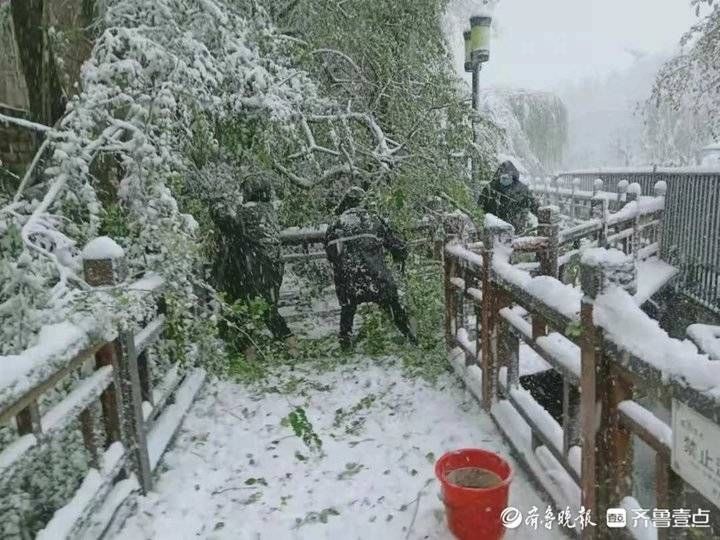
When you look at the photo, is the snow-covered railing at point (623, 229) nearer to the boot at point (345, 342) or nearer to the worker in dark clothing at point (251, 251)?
the boot at point (345, 342)

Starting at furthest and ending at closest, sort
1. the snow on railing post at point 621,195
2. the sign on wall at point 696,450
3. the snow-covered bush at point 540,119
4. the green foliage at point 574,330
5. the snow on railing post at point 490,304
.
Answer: the snow-covered bush at point 540,119 → the snow on railing post at point 621,195 → the snow on railing post at point 490,304 → the green foliage at point 574,330 → the sign on wall at point 696,450

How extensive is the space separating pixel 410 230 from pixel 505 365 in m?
2.63

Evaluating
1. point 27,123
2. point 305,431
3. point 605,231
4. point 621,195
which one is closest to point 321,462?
point 305,431

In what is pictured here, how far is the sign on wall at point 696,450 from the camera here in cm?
170

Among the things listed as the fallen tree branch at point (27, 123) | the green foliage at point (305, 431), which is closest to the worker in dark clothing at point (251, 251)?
the green foliage at point (305, 431)

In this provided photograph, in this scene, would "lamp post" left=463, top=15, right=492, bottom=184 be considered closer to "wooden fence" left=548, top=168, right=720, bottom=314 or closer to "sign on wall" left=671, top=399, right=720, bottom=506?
"wooden fence" left=548, top=168, right=720, bottom=314

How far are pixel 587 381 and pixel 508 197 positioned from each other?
5.61 meters

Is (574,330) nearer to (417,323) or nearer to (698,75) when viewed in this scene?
(417,323)

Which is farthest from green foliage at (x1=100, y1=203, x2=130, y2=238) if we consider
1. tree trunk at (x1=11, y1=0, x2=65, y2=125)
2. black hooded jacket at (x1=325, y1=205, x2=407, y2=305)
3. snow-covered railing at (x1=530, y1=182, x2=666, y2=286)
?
snow-covered railing at (x1=530, y1=182, x2=666, y2=286)

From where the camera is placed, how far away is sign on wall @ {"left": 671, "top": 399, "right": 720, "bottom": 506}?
1.70m

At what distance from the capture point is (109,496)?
10.3 ft

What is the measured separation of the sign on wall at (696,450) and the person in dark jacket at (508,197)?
6.19 m

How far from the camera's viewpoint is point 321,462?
3.97 meters

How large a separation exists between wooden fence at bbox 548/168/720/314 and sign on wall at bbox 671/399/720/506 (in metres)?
7.50
